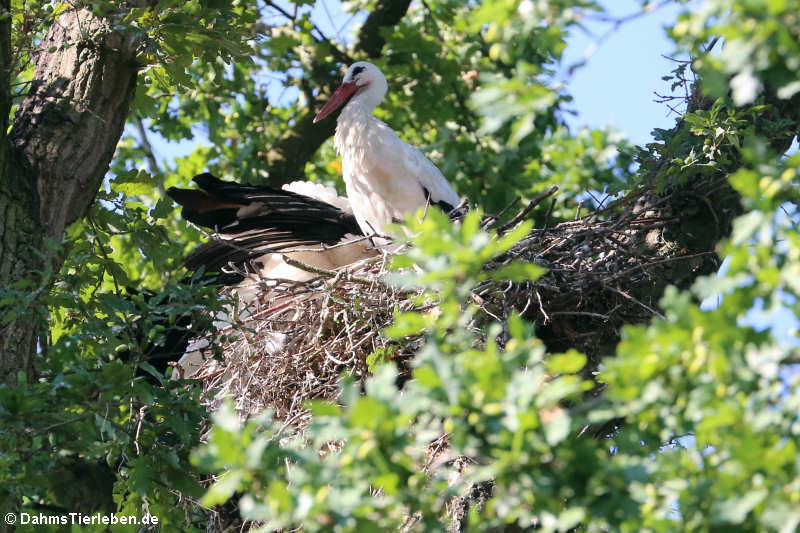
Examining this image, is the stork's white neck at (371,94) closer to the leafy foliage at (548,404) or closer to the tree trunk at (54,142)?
the tree trunk at (54,142)

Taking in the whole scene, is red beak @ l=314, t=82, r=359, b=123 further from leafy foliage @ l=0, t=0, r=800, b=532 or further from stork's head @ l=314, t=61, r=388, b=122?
leafy foliage @ l=0, t=0, r=800, b=532

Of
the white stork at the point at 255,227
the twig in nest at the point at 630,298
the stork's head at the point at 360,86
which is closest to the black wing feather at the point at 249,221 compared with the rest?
the white stork at the point at 255,227

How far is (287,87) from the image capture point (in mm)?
8773

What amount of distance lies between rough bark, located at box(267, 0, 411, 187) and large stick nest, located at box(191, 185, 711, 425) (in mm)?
2826

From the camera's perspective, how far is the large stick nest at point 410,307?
521cm

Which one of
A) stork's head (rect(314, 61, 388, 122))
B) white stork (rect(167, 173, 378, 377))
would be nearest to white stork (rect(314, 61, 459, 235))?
white stork (rect(167, 173, 378, 377))

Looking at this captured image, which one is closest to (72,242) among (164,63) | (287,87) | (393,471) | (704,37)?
(164,63)

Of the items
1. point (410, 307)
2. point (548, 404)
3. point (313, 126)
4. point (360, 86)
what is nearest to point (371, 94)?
point (360, 86)

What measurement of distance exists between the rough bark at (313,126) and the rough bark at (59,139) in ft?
10.9

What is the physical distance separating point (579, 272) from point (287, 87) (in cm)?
409

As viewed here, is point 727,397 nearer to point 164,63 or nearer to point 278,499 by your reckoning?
point 278,499

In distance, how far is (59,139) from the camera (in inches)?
191

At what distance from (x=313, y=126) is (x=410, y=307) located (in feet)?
11.5

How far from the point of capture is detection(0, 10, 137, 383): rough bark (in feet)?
14.6
